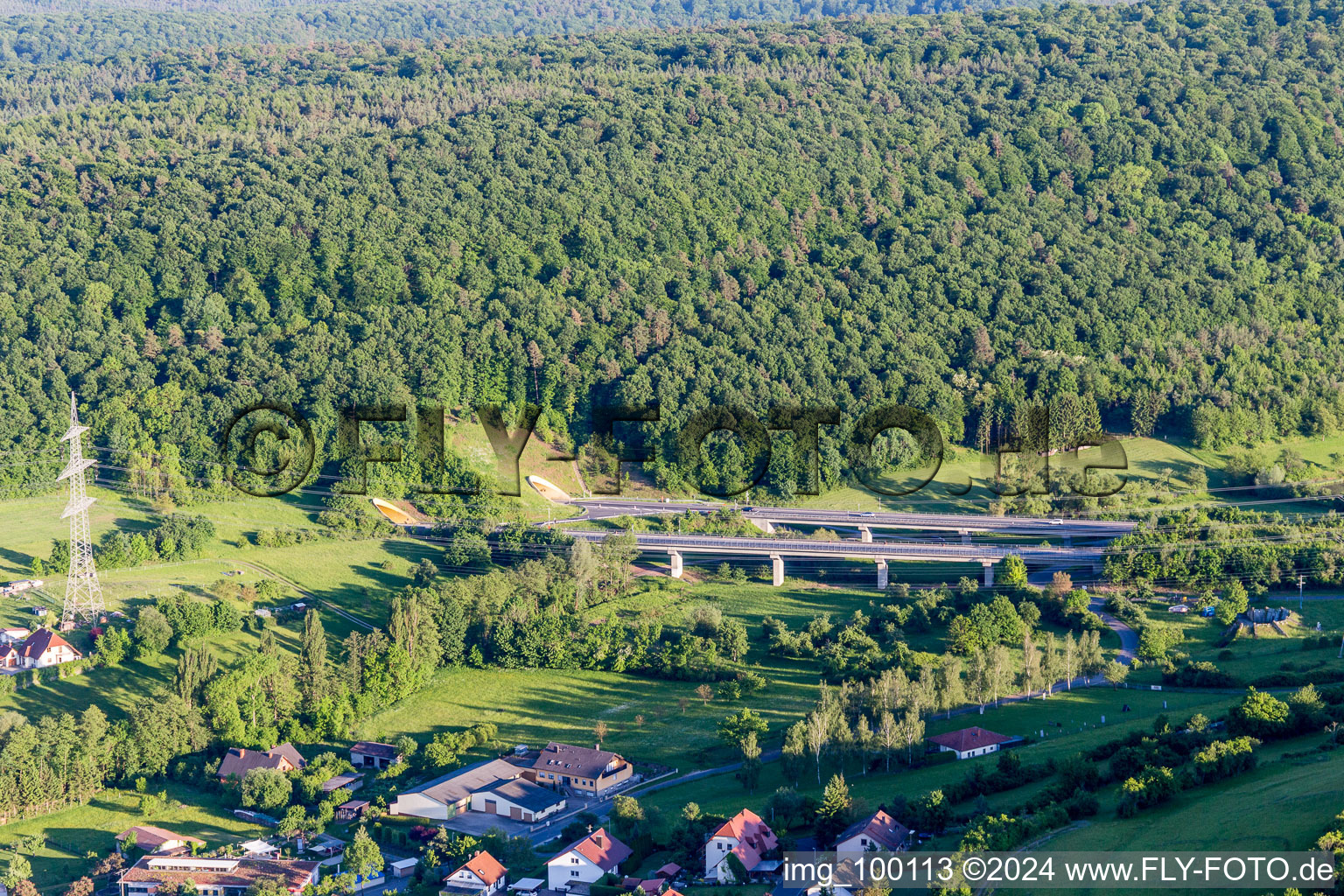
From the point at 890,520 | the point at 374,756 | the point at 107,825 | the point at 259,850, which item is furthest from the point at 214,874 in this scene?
the point at 890,520

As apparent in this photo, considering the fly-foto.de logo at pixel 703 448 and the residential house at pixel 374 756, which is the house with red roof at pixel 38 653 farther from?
the fly-foto.de logo at pixel 703 448

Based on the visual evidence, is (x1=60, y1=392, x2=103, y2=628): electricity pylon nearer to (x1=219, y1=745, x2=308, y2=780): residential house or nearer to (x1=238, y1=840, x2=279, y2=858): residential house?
(x1=219, y1=745, x2=308, y2=780): residential house

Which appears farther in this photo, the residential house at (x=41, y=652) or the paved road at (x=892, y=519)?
the paved road at (x=892, y=519)

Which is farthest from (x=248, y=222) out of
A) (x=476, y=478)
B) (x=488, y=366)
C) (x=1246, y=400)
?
(x=1246, y=400)

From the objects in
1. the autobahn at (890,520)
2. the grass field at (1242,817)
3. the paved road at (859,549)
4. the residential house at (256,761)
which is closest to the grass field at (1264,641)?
the paved road at (859,549)

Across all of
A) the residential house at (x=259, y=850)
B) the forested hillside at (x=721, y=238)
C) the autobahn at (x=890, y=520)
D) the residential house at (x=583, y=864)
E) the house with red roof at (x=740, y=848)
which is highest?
the forested hillside at (x=721, y=238)

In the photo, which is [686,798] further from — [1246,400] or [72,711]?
[1246,400]

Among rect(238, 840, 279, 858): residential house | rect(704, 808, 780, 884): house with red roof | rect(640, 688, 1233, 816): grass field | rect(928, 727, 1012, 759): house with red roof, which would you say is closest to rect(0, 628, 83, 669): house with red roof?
rect(238, 840, 279, 858): residential house
